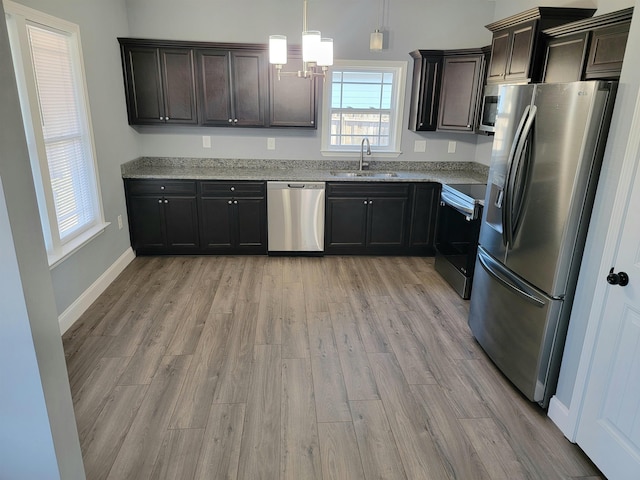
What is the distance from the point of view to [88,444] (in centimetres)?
212

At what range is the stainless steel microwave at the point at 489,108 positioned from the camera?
12.5ft

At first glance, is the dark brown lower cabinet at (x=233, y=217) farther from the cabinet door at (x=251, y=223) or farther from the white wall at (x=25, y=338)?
the white wall at (x=25, y=338)

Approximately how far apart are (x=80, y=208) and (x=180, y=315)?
3.99ft

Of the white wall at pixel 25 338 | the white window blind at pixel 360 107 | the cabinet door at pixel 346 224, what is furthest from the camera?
the white window blind at pixel 360 107

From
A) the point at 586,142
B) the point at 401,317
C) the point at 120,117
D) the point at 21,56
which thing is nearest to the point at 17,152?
the point at 21,56

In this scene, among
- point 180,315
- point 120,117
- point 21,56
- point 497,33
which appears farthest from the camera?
point 120,117

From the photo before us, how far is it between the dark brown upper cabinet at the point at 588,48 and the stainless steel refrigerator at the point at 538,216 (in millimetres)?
500

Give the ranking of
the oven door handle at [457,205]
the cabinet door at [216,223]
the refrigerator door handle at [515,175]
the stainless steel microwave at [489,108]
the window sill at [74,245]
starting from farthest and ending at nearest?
the cabinet door at [216,223], the stainless steel microwave at [489,108], the oven door handle at [457,205], the window sill at [74,245], the refrigerator door handle at [515,175]

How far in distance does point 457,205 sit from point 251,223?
2131 millimetres

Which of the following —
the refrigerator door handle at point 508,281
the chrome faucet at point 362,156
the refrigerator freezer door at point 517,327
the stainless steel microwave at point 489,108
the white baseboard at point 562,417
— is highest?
the stainless steel microwave at point 489,108

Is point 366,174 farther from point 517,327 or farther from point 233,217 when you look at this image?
point 517,327

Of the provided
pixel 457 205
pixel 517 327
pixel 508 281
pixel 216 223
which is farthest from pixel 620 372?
pixel 216 223

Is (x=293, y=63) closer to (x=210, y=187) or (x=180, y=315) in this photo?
(x=210, y=187)

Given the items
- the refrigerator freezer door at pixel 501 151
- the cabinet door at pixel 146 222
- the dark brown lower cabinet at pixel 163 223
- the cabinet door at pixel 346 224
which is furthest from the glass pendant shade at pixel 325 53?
the cabinet door at pixel 146 222
